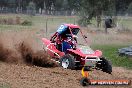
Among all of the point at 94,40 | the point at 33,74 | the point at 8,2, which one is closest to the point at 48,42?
the point at 33,74

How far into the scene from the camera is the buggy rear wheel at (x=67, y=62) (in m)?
14.6

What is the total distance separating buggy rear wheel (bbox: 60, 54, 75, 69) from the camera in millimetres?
14602

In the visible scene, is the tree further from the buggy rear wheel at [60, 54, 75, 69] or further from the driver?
the buggy rear wheel at [60, 54, 75, 69]

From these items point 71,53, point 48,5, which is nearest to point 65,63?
point 71,53

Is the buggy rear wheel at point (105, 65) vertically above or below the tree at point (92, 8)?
below

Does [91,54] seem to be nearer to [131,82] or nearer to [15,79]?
[131,82]

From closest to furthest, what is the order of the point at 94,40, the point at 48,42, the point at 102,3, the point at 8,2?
1. the point at 48,42
2. the point at 94,40
3. the point at 102,3
4. the point at 8,2

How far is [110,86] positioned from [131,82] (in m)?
1.41

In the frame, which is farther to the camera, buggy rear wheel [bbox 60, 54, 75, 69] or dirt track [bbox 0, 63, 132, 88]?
buggy rear wheel [bbox 60, 54, 75, 69]

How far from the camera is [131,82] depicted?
12.0 metres

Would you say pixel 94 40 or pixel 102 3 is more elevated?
pixel 102 3

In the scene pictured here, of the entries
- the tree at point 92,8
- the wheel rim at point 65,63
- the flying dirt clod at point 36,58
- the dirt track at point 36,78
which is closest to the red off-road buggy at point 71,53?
the wheel rim at point 65,63

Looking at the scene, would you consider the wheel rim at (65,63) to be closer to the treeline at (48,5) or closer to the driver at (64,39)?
the driver at (64,39)

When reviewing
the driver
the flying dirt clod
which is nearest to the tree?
the driver
